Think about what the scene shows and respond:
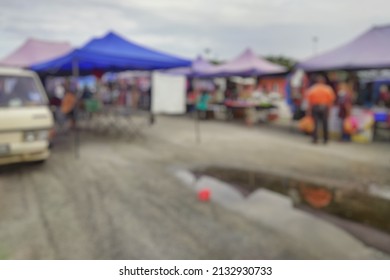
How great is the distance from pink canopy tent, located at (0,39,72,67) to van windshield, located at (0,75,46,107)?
438 inches

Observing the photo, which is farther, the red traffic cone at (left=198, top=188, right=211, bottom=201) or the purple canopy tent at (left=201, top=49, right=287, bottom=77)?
the purple canopy tent at (left=201, top=49, right=287, bottom=77)

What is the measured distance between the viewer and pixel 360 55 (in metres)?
9.94

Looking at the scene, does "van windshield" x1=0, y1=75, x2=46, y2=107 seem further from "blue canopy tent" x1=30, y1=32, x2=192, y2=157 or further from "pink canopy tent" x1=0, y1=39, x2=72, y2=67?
"pink canopy tent" x1=0, y1=39, x2=72, y2=67

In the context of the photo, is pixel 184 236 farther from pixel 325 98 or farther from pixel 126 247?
pixel 325 98

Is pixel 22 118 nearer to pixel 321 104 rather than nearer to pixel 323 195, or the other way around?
pixel 323 195

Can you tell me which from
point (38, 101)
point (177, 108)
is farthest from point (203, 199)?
point (177, 108)

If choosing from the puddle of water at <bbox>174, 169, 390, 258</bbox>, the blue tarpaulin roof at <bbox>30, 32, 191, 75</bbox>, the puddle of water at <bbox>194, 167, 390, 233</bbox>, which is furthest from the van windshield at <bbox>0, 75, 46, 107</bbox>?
the puddle of water at <bbox>194, 167, 390, 233</bbox>

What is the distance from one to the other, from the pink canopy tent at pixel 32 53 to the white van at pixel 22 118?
11189 millimetres

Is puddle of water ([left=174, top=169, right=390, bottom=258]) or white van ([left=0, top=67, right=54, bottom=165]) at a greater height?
white van ([left=0, top=67, right=54, bottom=165])

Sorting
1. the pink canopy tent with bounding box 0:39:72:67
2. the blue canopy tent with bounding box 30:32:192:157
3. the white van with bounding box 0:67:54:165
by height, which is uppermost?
the pink canopy tent with bounding box 0:39:72:67

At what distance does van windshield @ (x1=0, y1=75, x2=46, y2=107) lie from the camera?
18.8 ft

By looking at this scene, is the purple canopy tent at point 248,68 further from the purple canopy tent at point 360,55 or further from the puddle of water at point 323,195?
the puddle of water at point 323,195

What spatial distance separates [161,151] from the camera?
26.5 ft
